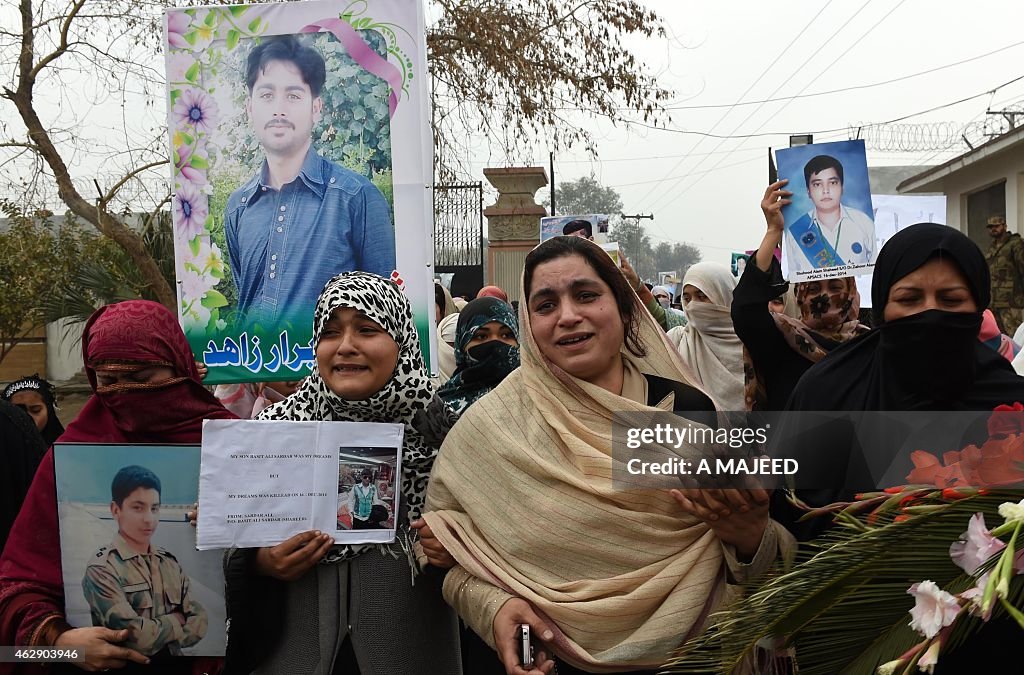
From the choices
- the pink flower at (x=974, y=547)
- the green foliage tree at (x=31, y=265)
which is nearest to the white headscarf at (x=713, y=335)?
the pink flower at (x=974, y=547)

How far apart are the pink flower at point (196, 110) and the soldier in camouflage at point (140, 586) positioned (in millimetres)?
1596

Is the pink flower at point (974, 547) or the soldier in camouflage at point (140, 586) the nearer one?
the pink flower at point (974, 547)

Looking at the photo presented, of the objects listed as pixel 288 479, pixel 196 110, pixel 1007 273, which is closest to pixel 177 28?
pixel 196 110

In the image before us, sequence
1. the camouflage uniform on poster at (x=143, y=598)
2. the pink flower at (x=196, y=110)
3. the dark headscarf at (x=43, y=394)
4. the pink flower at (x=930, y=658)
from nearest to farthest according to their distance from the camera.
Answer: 1. the pink flower at (x=930, y=658)
2. the camouflage uniform on poster at (x=143, y=598)
3. the pink flower at (x=196, y=110)
4. the dark headscarf at (x=43, y=394)

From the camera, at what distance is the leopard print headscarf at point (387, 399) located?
226 cm

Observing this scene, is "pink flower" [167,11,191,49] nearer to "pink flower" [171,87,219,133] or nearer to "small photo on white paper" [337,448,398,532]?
"pink flower" [171,87,219,133]

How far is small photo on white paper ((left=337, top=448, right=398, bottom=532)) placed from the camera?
2148 millimetres

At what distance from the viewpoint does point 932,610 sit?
120cm

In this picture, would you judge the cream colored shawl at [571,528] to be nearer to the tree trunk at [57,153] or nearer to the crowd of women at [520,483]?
the crowd of women at [520,483]

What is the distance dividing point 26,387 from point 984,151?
58.2ft

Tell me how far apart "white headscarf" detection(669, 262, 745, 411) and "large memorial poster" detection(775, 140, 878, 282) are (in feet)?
3.30

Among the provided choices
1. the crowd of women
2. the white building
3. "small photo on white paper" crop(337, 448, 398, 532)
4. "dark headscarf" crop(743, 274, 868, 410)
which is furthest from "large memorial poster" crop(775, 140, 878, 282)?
the white building

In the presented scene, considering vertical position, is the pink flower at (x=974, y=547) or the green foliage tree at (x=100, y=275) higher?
the green foliage tree at (x=100, y=275)

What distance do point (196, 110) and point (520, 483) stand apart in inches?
83.6
